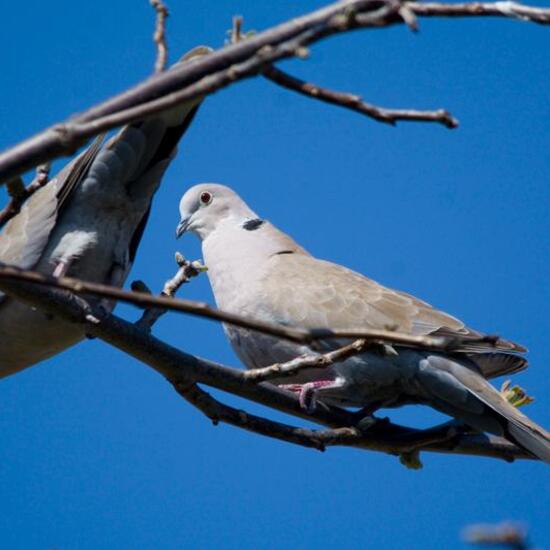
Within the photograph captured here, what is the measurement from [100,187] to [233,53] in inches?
107

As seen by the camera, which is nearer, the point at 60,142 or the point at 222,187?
the point at 60,142

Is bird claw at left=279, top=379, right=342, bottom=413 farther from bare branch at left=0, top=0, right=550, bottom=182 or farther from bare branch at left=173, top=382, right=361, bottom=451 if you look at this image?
bare branch at left=0, top=0, right=550, bottom=182

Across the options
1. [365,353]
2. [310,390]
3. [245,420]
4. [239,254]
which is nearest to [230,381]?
[245,420]

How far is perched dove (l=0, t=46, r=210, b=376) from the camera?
4.28 m

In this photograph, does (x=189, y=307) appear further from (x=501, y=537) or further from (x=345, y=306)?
(x=345, y=306)

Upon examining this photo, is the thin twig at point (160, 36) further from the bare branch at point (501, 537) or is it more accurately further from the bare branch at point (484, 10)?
the bare branch at point (501, 537)

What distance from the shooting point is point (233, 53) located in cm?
172

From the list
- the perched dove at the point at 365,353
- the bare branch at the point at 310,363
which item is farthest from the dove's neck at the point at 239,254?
the bare branch at the point at 310,363

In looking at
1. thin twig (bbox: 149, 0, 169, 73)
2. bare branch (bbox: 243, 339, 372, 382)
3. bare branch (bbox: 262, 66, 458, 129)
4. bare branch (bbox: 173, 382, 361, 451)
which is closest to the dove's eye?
bare branch (bbox: 173, 382, 361, 451)

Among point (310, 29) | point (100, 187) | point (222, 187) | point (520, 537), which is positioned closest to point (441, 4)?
point (310, 29)

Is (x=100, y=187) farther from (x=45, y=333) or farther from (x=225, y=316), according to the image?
(x=225, y=316)

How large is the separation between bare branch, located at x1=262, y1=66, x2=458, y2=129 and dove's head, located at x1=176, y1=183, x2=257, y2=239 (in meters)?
4.05

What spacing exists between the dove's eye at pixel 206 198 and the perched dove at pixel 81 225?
1.58m

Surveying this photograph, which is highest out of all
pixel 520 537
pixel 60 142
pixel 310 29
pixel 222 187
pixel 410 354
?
pixel 222 187
